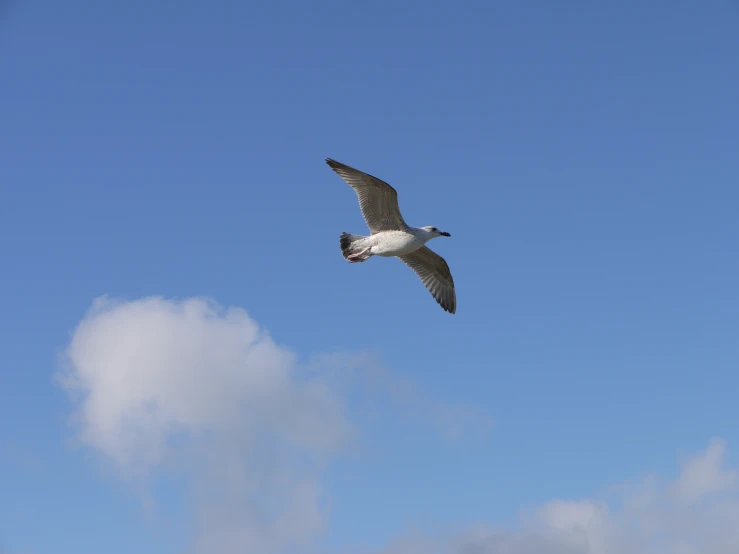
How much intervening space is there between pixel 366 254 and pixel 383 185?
244cm

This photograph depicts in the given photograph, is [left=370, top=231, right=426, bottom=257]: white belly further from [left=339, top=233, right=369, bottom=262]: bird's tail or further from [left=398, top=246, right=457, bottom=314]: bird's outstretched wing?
[left=398, top=246, right=457, bottom=314]: bird's outstretched wing

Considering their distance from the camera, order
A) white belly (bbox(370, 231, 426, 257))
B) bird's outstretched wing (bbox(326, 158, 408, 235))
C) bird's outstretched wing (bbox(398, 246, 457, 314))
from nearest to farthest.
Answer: bird's outstretched wing (bbox(326, 158, 408, 235)), white belly (bbox(370, 231, 426, 257)), bird's outstretched wing (bbox(398, 246, 457, 314))

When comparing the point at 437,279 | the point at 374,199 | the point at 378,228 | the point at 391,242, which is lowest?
the point at 391,242

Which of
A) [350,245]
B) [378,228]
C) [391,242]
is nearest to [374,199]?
[378,228]

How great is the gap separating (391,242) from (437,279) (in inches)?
173

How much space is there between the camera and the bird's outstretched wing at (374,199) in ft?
79.3

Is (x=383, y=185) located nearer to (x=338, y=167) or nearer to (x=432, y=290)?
(x=338, y=167)

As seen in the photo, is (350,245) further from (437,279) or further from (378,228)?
(437,279)

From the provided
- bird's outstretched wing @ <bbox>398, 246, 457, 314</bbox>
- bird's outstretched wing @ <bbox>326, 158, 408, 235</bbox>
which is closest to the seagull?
bird's outstretched wing @ <bbox>326, 158, 408, 235</bbox>

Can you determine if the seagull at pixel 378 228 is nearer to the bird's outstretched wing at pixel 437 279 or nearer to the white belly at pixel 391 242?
the white belly at pixel 391 242

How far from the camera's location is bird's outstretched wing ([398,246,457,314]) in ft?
95.2

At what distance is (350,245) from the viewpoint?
2570cm

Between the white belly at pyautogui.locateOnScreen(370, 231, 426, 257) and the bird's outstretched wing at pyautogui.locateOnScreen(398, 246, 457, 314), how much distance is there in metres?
3.13

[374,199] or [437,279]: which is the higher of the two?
[437,279]
